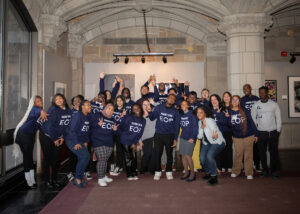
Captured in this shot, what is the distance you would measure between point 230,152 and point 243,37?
2678 mm

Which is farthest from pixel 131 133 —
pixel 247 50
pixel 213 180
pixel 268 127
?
pixel 247 50

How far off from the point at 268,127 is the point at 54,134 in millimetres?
3754

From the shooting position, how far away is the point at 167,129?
15.0 ft

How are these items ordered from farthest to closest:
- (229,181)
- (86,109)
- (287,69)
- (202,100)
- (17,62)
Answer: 1. (287,69)
2. (202,100)
3. (17,62)
4. (229,181)
5. (86,109)

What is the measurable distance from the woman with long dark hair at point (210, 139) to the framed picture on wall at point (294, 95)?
537cm

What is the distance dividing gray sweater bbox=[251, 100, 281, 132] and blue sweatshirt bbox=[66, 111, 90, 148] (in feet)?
9.93

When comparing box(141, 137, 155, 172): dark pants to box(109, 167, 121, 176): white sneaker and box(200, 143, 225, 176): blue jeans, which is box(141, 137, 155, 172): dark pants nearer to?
box(109, 167, 121, 176): white sneaker

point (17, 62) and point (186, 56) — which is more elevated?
point (186, 56)

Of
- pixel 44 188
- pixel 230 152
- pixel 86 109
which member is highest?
pixel 86 109

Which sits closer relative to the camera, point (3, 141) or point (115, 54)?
point (3, 141)

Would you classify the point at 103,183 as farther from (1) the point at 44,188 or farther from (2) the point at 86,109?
(2) the point at 86,109

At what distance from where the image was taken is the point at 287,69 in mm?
8398

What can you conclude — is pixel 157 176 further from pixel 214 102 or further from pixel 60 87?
pixel 60 87

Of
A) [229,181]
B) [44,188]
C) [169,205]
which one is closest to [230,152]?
[229,181]
